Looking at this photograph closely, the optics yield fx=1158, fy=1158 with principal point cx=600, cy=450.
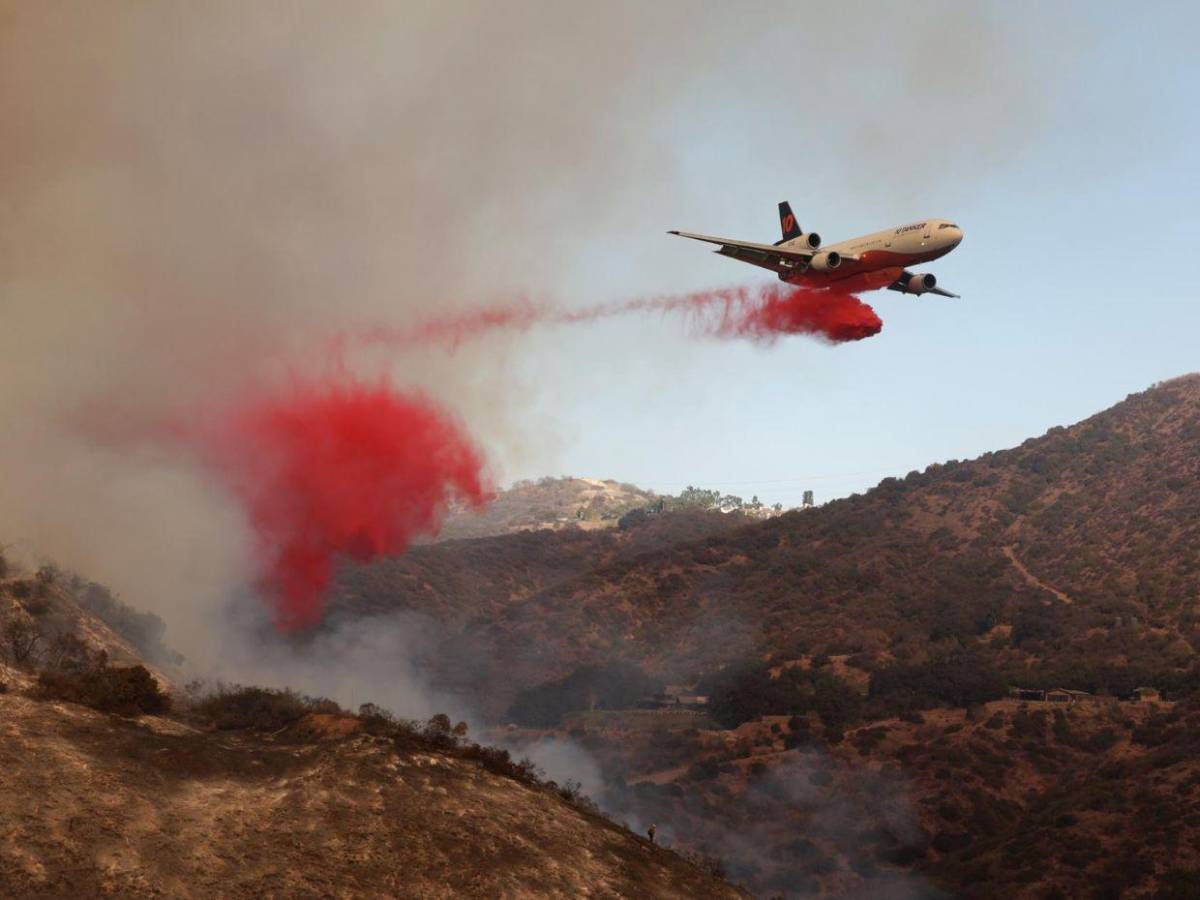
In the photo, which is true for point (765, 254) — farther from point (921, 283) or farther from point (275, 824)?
point (275, 824)

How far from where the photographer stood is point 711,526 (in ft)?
581

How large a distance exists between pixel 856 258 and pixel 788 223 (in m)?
8.66

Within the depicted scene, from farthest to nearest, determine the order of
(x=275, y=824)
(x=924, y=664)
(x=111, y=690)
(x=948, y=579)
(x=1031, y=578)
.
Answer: (x=948, y=579) < (x=1031, y=578) < (x=924, y=664) < (x=111, y=690) < (x=275, y=824)

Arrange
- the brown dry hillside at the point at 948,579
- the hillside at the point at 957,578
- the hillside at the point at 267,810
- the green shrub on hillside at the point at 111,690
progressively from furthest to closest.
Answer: the brown dry hillside at the point at 948,579, the hillside at the point at 957,578, the green shrub on hillside at the point at 111,690, the hillside at the point at 267,810

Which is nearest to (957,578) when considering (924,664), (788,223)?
(924,664)

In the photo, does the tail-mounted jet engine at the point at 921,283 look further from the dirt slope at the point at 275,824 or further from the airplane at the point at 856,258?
the dirt slope at the point at 275,824

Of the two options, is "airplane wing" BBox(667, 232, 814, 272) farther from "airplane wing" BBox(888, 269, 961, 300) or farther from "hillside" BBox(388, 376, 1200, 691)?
"hillside" BBox(388, 376, 1200, 691)

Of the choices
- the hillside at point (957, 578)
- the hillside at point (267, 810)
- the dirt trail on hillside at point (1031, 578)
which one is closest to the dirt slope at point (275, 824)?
the hillside at point (267, 810)

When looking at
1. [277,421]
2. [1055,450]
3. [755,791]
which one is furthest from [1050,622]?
[277,421]

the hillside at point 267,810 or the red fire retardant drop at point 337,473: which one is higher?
the red fire retardant drop at point 337,473

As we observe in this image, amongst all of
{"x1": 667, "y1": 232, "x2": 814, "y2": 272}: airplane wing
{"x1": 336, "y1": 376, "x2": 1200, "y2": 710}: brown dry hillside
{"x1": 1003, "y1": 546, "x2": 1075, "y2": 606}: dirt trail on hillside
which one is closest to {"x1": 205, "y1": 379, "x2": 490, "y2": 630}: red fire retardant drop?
{"x1": 667, "y1": 232, "x2": 814, "y2": 272}: airplane wing

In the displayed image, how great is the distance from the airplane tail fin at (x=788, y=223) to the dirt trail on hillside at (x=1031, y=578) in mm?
54110

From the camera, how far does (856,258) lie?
184 feet

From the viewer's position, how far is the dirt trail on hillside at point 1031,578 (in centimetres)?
10379
